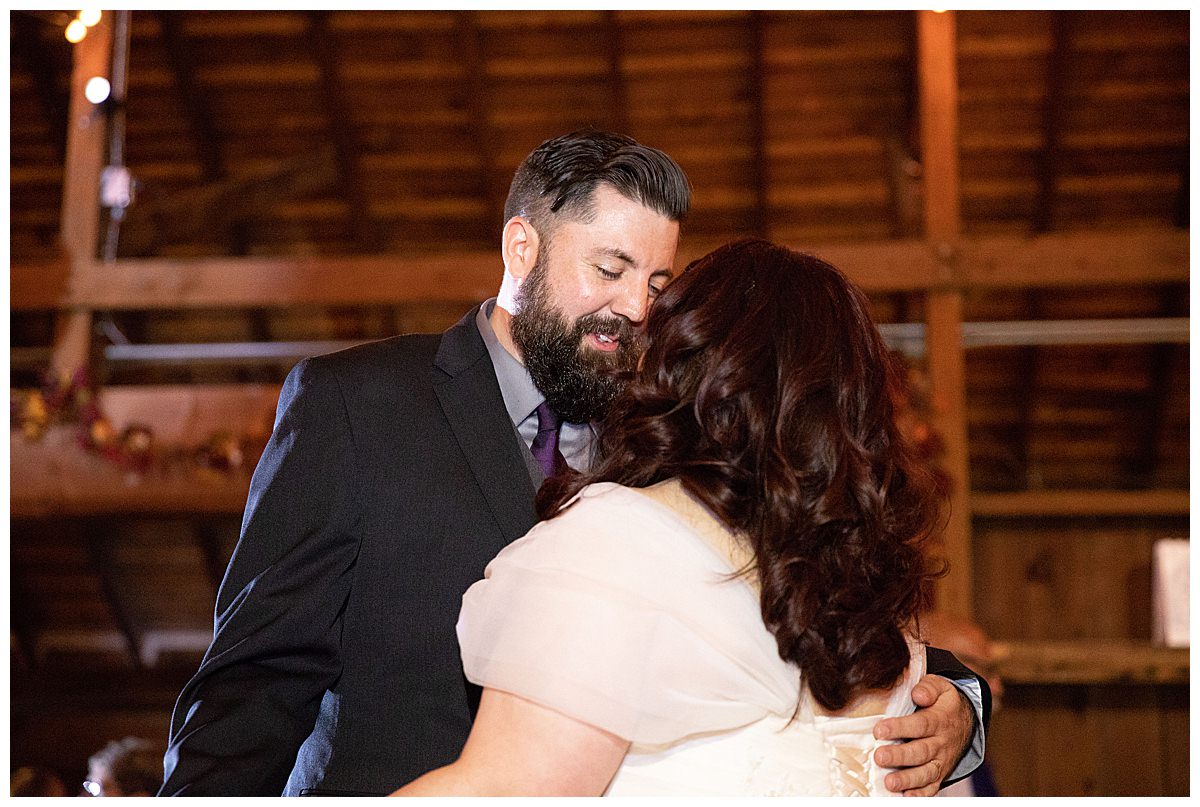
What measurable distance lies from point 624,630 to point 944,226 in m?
5.15

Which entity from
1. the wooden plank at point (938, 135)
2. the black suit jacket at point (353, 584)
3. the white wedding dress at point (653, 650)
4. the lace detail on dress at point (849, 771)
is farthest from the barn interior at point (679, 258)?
the white wedding dress at point (653, 650)

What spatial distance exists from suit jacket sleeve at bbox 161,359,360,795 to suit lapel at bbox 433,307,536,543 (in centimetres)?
18

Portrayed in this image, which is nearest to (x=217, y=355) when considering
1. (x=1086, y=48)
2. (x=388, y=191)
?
(x=388, y=191)

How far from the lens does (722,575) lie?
1417 millimetres

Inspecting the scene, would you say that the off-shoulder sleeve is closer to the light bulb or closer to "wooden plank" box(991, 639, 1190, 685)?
the light bulb

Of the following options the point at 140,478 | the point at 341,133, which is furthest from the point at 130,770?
the point at 341,133

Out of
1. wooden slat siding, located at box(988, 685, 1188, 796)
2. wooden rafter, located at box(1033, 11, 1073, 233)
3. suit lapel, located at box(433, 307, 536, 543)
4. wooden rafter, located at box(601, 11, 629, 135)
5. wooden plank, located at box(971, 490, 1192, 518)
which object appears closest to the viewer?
suit lapel, located at box(433, 307, 536, 543)

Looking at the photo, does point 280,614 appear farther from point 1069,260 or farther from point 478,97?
point 478,97

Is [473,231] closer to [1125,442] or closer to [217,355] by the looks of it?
[217,355]

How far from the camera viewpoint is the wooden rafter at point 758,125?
730 cm

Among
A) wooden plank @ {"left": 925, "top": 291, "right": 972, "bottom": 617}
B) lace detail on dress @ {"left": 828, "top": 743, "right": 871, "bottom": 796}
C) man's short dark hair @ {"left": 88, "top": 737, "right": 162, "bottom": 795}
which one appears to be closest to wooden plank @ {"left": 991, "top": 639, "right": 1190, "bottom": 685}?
wooden plank @ {"left": 925, "top": 291, "right": 972, "bottom": 617}

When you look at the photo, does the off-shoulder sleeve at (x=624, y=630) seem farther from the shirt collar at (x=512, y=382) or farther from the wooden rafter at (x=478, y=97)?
the wooden rafter at (x=478, y=97)

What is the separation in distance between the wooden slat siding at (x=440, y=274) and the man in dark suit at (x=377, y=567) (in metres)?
4.12

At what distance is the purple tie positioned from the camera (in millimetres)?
2066
